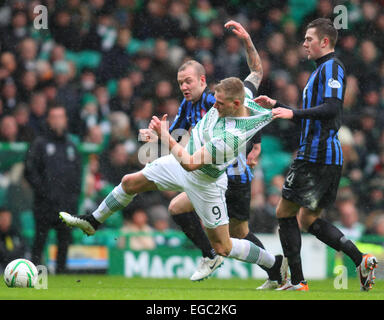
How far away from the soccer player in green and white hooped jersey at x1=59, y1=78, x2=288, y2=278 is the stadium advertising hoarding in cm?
256

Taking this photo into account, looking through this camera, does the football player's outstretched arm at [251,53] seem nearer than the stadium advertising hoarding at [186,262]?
Yes

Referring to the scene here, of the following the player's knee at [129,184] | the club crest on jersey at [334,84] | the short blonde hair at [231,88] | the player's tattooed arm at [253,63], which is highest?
the player's tattooed arm at [253,63]

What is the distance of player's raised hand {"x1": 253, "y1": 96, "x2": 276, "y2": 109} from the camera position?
588 centimetres

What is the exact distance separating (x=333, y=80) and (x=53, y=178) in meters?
4.03

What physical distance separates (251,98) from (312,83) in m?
0.48

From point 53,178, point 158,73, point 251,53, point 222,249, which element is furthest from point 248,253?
point 158,73

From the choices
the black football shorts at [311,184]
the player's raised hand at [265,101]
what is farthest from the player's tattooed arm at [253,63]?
the black football shorts at [311,184]

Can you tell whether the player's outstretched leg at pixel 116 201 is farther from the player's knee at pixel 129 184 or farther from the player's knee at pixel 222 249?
the player's knee at pixel 222 249

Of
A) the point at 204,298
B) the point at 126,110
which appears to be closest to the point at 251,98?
the point at 204,298

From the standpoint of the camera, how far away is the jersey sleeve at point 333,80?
20.0 ft

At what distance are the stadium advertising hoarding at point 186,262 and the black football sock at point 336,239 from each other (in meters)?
2.74

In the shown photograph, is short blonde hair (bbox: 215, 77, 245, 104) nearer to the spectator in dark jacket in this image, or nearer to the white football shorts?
the white football shorts

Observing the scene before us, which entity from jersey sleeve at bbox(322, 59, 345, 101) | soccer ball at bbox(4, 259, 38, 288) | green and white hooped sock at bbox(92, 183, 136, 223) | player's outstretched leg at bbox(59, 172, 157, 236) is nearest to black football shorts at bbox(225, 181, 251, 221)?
player's outstretched leg at bbox(59, 172, 157, 236)

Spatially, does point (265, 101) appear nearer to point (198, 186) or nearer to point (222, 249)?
point (198, 186)
